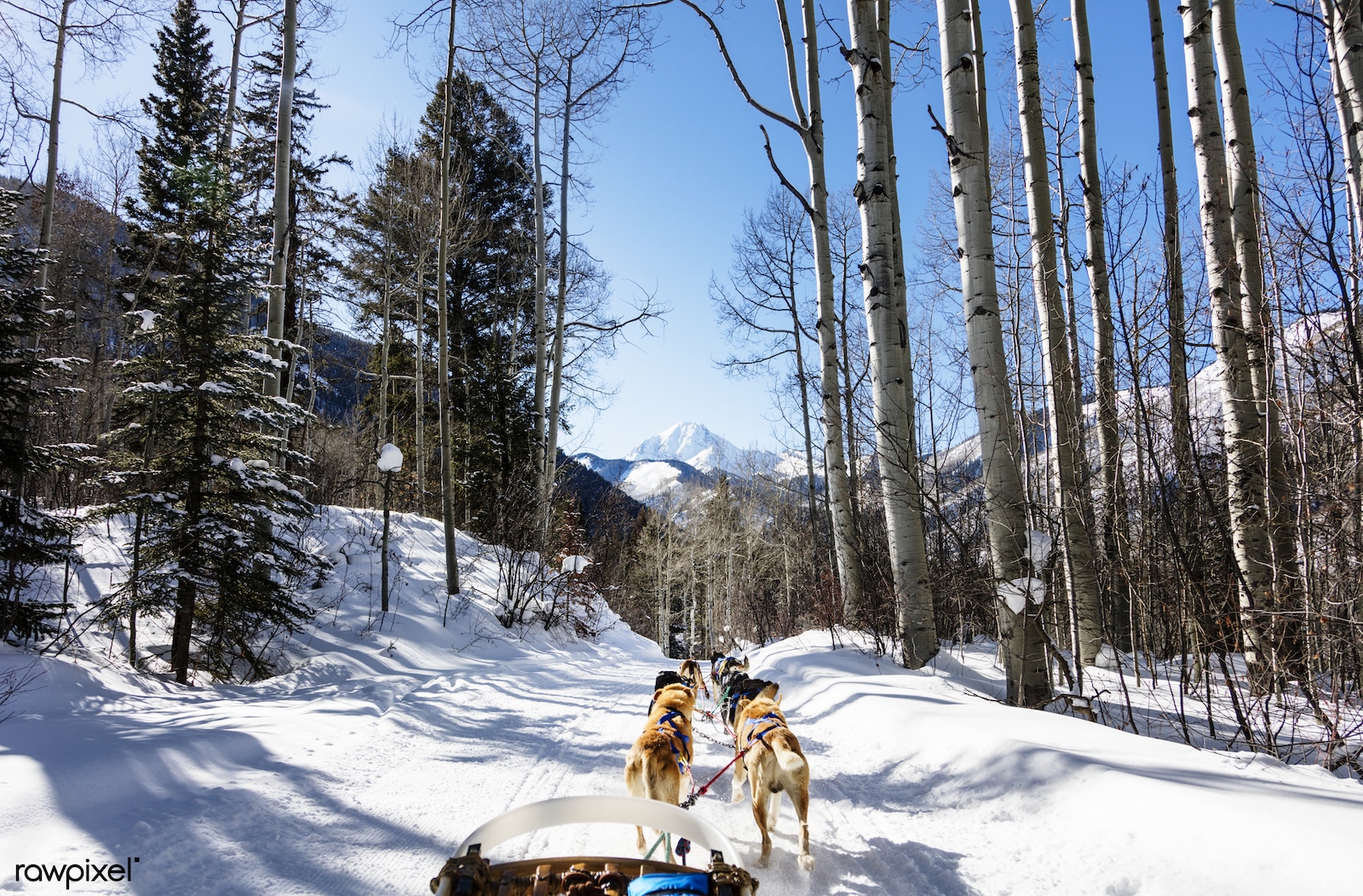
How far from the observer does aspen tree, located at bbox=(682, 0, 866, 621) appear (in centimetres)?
900

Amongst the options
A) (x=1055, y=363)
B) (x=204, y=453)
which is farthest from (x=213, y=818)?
(x=1055, y=363)

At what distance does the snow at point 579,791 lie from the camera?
250 centimetres

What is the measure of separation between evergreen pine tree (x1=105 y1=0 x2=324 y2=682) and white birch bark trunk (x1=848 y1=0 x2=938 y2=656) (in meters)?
7.21

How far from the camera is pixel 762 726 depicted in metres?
3.18

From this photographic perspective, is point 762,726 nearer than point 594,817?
No

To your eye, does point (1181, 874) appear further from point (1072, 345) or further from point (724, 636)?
point (724, 636)

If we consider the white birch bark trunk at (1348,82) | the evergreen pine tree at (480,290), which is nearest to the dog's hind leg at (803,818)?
the white birch bark trunk at (1348,82)

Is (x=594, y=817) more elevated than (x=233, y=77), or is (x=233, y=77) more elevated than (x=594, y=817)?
(x=233, y=77)

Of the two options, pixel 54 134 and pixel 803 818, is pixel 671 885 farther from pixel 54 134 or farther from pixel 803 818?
pixel 54 134

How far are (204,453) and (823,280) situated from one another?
8.78 m

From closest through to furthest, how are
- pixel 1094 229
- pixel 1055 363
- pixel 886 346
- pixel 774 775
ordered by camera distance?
1. pixel 774 775
2. pixel 886 346
3. pixel 1055 363
4. pixel 1094 229

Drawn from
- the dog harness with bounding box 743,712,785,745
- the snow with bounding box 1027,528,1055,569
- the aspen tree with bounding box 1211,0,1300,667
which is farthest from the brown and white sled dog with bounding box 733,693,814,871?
the aspen tree with bounding box 1211,0,1300,667

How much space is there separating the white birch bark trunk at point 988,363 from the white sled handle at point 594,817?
13.2ft

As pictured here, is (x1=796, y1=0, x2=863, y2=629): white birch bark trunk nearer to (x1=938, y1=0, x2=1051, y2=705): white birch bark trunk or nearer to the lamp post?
(x1=938, y1=0, x2=1051, y2=705): white birch bark trunk
